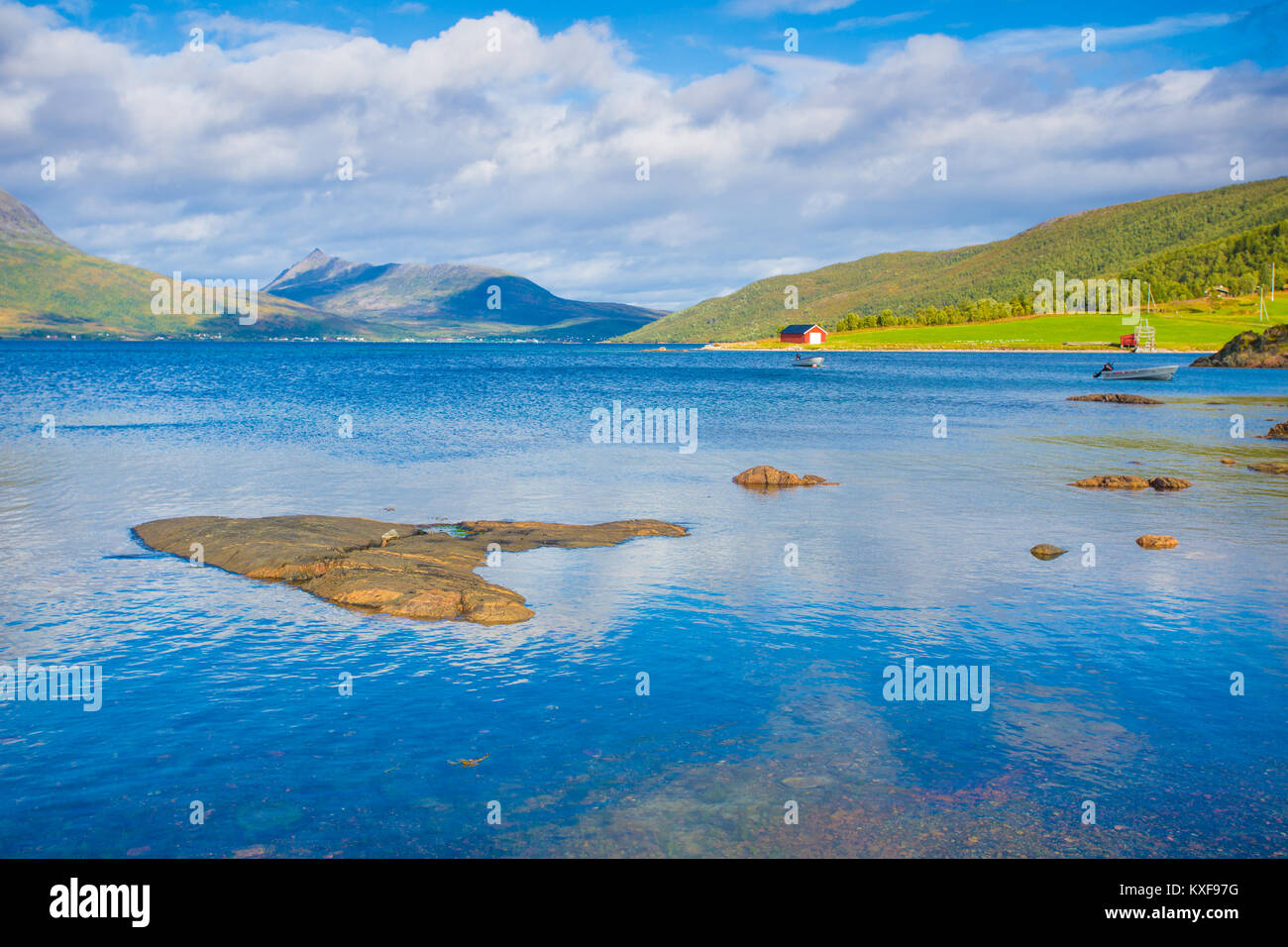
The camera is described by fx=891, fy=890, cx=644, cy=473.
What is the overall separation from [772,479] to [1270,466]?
2345 centimetres

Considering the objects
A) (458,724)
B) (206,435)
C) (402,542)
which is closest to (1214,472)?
(402,542)

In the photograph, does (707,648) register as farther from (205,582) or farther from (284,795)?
(205,582)

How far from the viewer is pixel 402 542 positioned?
24.7m

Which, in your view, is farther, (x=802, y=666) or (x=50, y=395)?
(x=50, y=395)

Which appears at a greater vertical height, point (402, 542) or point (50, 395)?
point (50, 395)

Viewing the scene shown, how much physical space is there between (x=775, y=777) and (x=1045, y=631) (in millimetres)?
9171

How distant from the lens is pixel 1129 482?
36188mm

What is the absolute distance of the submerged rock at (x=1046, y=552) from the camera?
2491 cm

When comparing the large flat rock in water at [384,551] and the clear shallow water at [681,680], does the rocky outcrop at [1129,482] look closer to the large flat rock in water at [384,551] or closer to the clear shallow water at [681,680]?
the clear shallow water at [681,680]

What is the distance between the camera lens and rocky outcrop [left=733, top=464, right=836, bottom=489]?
121 ft

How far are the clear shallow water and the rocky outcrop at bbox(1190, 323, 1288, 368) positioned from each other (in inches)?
4778

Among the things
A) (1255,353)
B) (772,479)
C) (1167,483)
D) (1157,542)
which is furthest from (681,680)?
(1255,353)
